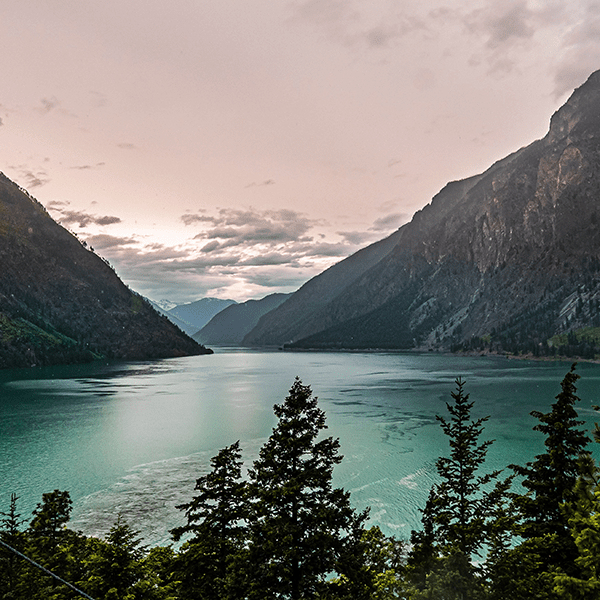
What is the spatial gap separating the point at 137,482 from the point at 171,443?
19.6 meters

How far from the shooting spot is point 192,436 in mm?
73062

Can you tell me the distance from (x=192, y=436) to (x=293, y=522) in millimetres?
60772

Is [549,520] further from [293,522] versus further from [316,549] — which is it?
[293,522]

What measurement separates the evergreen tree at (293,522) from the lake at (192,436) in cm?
2189

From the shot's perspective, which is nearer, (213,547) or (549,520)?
(549,520)

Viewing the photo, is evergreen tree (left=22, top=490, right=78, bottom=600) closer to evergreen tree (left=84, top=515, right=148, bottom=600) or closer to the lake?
evergreen tree (left=84, top=515, right=148, bottom=600)

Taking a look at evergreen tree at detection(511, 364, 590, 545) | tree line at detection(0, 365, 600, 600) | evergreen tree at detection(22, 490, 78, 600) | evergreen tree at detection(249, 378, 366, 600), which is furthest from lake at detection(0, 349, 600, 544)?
evergreen tree at detection(249, 378, 366, 600)

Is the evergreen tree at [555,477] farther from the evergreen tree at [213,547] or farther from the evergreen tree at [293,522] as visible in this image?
the evergreen tree at [213,547]

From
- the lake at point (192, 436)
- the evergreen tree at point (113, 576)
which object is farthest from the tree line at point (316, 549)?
the lake at point (192, 436)

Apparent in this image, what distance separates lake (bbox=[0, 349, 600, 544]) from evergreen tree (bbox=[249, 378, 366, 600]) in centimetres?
2189

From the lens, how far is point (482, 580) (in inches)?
650

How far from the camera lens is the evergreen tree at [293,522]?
49.8 ft

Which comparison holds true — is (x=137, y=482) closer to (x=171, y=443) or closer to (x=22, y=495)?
(x=22, y=495)

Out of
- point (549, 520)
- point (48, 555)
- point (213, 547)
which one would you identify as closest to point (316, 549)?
point (213, 547)
